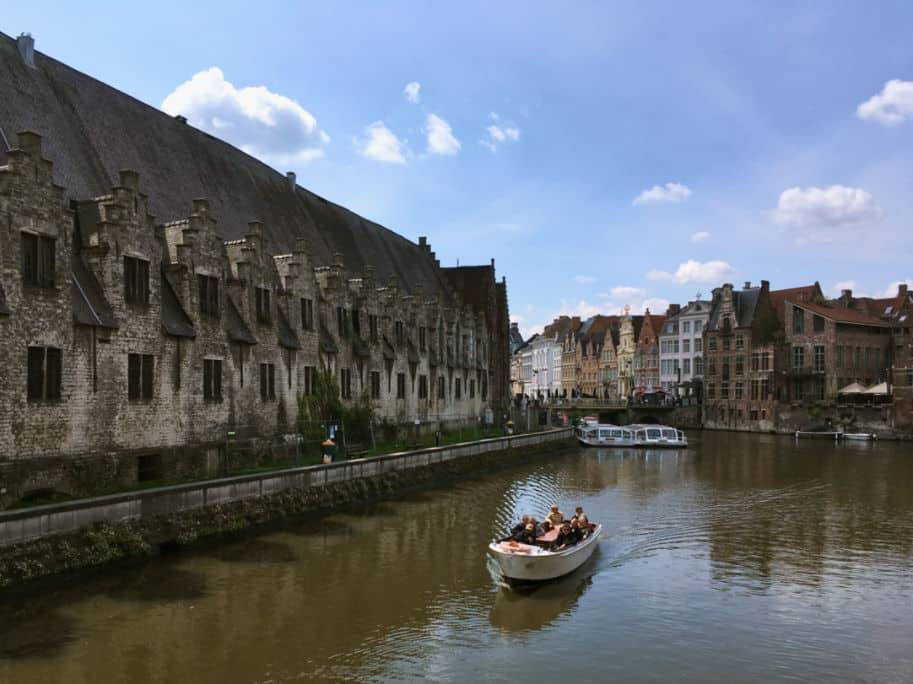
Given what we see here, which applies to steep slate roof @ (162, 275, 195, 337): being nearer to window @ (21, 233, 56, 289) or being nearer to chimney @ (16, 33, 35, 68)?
window @ (21, 233, 56, 289)

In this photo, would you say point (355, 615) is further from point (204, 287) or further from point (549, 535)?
point (204, 287)

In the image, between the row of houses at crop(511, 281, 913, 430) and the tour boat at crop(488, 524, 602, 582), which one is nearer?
the tour boat at crop(488, 524, 602, 582)

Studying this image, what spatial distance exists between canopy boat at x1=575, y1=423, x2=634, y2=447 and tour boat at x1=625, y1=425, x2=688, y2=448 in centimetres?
74

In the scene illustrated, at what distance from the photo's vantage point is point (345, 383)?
122 ft

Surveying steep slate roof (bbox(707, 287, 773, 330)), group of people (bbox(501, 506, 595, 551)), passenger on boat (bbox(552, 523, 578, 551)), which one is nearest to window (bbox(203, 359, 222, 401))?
group of people (bbox(501, 506, 595, 551))

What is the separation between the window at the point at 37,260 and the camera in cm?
1970

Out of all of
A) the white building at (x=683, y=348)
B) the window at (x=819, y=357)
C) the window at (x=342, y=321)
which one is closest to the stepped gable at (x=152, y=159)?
the window at (x=342, y=321)

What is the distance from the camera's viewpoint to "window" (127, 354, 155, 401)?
2284cm

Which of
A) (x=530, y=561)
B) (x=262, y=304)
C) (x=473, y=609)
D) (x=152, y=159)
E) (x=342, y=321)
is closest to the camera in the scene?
(x=473, y=609)

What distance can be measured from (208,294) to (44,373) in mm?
7648

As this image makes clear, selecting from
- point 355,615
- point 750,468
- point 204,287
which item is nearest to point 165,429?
point 204,287

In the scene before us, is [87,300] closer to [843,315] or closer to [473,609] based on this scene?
[473,609]

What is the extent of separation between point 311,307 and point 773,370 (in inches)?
2326

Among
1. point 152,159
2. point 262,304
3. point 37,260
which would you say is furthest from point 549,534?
point 152,159
